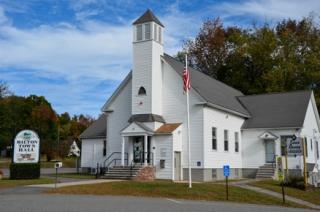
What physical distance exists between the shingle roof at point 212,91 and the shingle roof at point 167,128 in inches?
116

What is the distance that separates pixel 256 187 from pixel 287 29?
1545 inches

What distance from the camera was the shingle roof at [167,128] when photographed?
110 feet

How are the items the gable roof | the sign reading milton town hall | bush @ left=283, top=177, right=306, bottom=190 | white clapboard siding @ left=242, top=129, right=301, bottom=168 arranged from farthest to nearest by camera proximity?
the gable roof < white clapboard siding @ left=242, top=129, right=301, bottom=168 < the sign reading milton town hall < bush @ left=283, top=177, right=306, bottom=190

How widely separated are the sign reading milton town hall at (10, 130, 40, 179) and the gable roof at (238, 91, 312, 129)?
18299 mm

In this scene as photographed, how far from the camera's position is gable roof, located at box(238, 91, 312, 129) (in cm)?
3950

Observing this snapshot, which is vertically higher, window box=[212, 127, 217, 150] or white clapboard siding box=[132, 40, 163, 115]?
white clapboard siding box=[132, 40, 163, 115]

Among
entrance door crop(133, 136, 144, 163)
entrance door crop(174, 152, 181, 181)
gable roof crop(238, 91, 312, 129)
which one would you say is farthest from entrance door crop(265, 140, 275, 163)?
entrance door crop(133, 136, 144, 163)

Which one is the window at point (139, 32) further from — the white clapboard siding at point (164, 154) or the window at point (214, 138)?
the window at point (214, 138)

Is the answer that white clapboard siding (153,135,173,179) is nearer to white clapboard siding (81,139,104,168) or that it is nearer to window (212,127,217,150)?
window (212,127,217,150)

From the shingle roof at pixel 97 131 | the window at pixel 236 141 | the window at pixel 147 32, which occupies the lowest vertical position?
the window at pixel 236 141

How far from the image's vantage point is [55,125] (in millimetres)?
88125

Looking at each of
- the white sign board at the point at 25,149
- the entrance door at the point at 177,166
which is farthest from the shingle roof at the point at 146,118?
the white sign board at the point at 25,149

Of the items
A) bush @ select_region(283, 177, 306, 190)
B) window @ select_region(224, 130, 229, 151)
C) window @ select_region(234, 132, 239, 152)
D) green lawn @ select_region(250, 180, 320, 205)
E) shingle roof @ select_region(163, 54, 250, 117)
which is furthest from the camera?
window @ select_region(234, 132, 239, 152)

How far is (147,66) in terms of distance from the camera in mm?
34719
